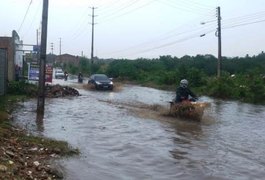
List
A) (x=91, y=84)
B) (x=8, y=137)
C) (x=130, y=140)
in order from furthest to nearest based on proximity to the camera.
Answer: (x=91, y=84) → (x=130, y=140) → (x=8, y=137)

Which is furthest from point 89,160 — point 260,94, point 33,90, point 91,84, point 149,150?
point 91,84

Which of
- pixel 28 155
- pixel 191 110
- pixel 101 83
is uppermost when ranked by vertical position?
pixel 101 83

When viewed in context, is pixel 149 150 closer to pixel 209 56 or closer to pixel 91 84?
pixel 91 84

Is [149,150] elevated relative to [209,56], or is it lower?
lower

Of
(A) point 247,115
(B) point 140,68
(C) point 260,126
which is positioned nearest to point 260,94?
(A) point 247,115

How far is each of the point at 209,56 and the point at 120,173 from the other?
75958 millimetres

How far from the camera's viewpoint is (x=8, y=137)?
12.2 meters

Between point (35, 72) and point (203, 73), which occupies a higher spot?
point (203, 73)

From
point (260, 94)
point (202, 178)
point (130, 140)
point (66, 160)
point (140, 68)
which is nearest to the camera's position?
point (202, 178)

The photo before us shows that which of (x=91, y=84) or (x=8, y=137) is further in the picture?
(x=91, y=84)

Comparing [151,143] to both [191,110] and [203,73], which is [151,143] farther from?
[203,73]

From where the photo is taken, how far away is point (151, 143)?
1420 cm

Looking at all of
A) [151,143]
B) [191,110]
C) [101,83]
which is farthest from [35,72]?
[151,143]

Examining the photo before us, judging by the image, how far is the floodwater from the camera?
10312mm
